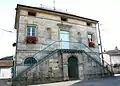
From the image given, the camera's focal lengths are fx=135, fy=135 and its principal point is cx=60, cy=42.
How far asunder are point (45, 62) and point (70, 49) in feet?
10.7

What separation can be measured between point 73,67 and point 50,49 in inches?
131

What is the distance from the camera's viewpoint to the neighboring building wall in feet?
46.9

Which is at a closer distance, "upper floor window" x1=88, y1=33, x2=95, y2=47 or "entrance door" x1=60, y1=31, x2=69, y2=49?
"entrance door" x1=60, y1=31, x2=69, y2=49

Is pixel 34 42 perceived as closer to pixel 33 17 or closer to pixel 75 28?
pixel 33 17

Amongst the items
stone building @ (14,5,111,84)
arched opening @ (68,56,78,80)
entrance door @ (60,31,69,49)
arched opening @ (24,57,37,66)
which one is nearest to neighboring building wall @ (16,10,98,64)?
stone building @ (14,5,111,84)

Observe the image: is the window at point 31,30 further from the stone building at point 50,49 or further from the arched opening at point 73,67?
the arched opening at point 73,67

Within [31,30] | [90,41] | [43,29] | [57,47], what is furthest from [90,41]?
[31,30]

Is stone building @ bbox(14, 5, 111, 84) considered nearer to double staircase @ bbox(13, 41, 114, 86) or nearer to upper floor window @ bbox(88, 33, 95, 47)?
double staircase @ bbox(13, 41, 114, 86)

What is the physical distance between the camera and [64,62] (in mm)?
14359

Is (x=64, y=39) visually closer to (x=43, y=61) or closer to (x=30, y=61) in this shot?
(x=43, y=61)

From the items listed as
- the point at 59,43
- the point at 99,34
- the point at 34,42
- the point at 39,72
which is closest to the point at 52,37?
the point at 59,43

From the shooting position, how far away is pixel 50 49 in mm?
15234

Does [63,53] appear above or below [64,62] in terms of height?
above

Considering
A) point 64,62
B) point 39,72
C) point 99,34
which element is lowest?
point 39,72
